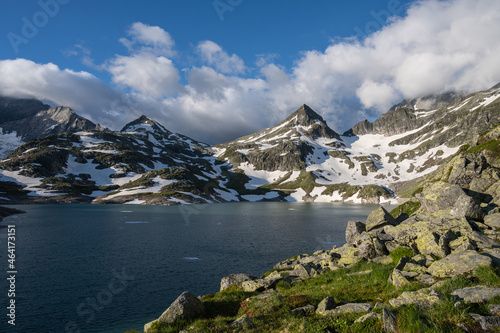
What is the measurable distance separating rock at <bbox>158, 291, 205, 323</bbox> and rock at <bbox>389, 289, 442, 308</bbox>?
464 inches

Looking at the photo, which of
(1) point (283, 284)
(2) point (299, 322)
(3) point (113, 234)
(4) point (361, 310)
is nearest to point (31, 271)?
(3) point (113, 234)

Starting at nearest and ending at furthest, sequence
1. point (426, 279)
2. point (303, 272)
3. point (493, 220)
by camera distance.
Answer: point (426, 279), point (493, 220), point (303, 272)

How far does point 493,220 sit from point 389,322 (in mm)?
18459

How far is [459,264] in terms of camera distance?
15.3 m

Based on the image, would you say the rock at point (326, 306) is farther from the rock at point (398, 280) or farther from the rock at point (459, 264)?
the rock at point (459, 264)

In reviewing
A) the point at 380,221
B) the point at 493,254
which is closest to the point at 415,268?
the point at 493,254

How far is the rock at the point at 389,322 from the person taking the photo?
32.8 feet

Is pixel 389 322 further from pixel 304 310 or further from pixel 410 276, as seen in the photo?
pixel 410 276

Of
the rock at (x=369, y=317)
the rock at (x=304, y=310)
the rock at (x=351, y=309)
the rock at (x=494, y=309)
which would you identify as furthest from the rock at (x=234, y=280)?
the rock at (x=494, y=309)

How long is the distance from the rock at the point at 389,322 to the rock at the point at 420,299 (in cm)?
187

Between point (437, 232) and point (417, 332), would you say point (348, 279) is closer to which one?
point (437, 232)

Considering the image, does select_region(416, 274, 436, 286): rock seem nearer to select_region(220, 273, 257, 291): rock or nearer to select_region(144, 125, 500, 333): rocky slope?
select_region(144, 125, 500, 333): rocky slope

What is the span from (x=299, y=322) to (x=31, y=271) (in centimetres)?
4471

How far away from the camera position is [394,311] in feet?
35.9
